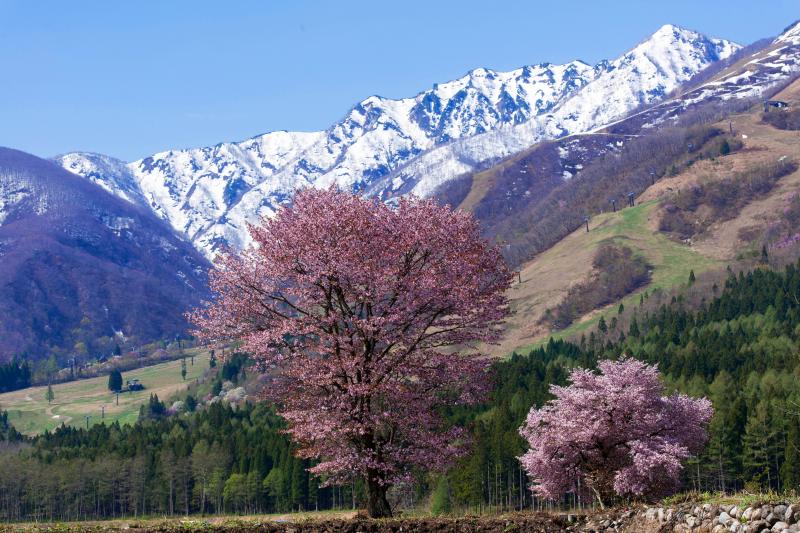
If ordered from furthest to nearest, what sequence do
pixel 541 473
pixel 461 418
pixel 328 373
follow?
pixel 461 418, pixel 541 473, pixel 328 373

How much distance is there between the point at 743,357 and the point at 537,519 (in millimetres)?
185107

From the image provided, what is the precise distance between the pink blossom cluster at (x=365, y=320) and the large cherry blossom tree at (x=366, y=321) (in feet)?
0.18

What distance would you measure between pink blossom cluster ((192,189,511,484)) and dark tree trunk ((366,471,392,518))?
0.73 feet

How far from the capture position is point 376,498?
3569 cm

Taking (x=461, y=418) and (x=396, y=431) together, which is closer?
(x=396, y=431)

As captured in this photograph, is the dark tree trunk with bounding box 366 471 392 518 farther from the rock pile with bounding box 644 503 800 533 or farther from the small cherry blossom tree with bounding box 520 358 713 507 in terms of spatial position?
the rock pile with bounding box 644 503 800 533

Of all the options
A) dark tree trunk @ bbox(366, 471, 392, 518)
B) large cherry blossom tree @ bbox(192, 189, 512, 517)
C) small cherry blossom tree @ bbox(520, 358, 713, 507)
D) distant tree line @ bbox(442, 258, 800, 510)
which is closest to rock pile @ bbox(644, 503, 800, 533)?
large cherry blossom tree @ bbox(192, 189, 512, 517)

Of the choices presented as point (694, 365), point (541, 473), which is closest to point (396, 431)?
point (541, 473)

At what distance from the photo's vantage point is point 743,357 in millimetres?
198125

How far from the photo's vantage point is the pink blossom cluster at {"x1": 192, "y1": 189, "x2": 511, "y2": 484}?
115 ft

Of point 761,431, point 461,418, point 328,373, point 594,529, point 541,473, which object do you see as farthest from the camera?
point 461,418

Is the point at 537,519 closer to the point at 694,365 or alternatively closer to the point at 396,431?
the point at 396,431

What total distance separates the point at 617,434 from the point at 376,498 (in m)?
15.8

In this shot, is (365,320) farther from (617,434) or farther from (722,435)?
(722,435)
